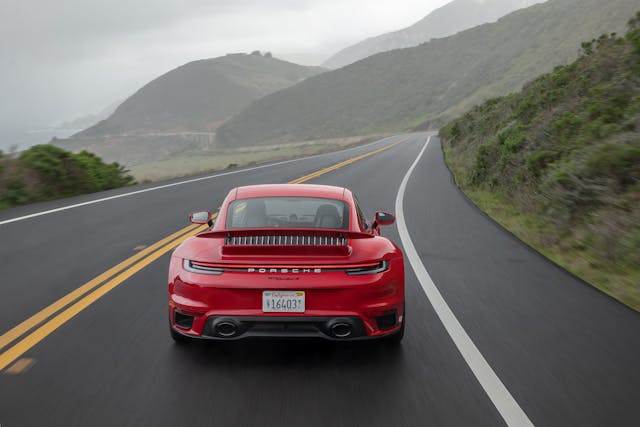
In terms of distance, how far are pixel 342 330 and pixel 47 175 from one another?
12920mm

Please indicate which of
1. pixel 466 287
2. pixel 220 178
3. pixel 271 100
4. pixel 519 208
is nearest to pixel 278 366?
pixel 466 287

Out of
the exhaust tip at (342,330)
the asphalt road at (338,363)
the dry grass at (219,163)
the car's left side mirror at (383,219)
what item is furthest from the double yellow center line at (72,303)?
the dry grass at (219,163)

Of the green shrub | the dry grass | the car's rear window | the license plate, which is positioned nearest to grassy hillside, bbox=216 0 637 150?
the dry grass

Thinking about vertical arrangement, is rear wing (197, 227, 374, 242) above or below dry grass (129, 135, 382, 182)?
above

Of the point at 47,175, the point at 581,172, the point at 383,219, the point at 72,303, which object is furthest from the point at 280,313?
the point at 47,175

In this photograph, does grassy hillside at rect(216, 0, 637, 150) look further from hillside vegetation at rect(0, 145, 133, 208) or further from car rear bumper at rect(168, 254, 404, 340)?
car rear bumper at rect(168, 254, 404, 340)

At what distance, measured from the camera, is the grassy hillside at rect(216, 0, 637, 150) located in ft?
373

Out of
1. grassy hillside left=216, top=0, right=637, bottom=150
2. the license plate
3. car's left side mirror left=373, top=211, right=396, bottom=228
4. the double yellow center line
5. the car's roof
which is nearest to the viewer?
the license plate

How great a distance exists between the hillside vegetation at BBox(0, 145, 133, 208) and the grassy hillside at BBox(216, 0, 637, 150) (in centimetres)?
9633

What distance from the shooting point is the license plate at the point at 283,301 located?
411 centimetres

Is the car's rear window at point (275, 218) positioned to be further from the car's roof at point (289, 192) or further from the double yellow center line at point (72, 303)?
the double yellow center line at point (72, 303)

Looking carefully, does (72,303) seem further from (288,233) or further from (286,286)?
(286,286)

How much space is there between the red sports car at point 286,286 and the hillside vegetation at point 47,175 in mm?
10666

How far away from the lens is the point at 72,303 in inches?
230
